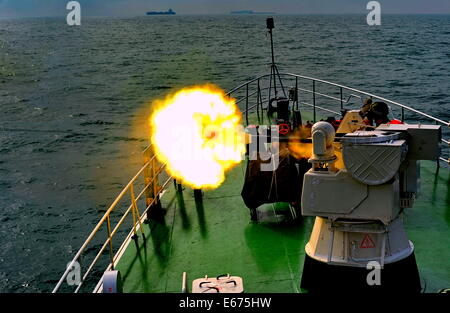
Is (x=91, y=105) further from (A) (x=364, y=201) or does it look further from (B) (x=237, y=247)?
(A) (x=364, y=201)

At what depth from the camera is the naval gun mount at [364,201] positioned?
5914mm

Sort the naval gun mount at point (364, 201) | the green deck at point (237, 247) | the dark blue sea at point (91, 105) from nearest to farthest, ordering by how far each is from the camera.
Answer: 1. the naval gun mount at point (364, 201)
2. the green deck at point (237, 247)
3. the dark blue sea at point (91, 105)

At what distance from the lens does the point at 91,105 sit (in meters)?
39.7

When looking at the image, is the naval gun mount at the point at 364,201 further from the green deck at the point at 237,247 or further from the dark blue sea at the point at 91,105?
the dark blue sea at the point at 91,105

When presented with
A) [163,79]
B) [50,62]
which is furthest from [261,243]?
[50,62]

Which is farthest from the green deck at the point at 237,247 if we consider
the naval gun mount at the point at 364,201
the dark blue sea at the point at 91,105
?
the dark blue sea at the point at 91,105

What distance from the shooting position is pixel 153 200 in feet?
33.6

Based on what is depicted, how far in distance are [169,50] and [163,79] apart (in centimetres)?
3245

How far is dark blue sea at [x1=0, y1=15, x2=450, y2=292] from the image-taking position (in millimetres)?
17516

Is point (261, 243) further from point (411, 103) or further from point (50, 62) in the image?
point (50, 62)

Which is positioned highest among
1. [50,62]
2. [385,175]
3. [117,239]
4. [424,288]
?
[50,62]

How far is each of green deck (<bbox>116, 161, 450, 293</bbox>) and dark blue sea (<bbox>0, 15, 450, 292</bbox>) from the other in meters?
5.73

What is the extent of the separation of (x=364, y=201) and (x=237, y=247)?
121 inches

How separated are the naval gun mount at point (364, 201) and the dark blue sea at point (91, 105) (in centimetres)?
941
